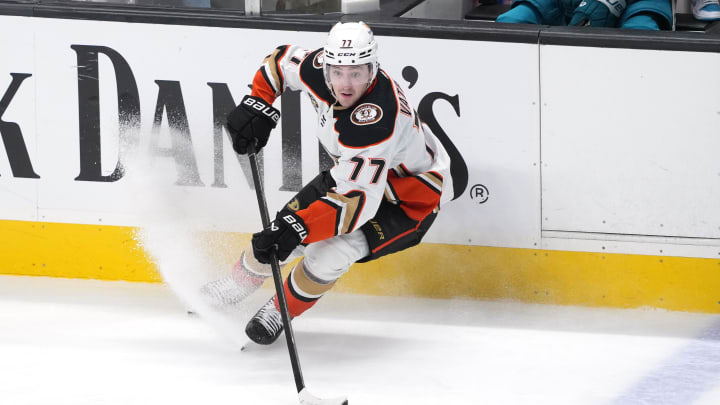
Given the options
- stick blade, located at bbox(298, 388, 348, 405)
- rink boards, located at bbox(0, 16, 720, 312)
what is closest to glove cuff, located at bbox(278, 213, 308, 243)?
stick blade, located at bbox(298, 388, 348, 405)

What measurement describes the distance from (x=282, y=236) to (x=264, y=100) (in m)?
0.55

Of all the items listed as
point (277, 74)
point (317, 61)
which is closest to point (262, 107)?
point (277, 74)

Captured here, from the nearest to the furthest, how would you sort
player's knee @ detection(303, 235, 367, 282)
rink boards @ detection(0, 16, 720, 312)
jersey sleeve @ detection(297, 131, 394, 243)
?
jersey sleeve @ detection(297, 131, 394, 243) < player's knee @ detection(303, 235, 367, 282) < rink boards @ detection(0, 16, 720, 312)

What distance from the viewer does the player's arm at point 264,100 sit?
342 centimetres

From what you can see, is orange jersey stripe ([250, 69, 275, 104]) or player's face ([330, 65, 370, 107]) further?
orange jersey stripe ([250, 69, 275, 104])

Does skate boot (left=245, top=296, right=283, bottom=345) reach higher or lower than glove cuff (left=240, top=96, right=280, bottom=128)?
lower

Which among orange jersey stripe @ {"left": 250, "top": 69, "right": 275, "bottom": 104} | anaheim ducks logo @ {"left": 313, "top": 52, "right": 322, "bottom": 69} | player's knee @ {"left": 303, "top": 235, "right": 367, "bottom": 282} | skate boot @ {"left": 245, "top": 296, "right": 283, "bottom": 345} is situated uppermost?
anaheim ducks logo @ {"left": 313, "top": 52, "right": 322, "bottom": 69}

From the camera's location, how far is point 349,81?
3100 millimetres

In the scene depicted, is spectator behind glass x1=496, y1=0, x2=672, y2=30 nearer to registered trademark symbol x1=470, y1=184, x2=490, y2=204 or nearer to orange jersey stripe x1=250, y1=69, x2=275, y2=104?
registered trademark symbol x1=470, y1=184, x2=490, y2=204

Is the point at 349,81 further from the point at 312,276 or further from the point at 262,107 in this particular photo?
the point at 312,276

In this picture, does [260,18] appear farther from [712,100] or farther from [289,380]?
[712,100]

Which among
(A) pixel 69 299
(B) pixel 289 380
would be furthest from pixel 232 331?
(A) pixel 69 299

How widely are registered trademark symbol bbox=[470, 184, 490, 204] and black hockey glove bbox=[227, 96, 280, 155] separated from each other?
0.73 m

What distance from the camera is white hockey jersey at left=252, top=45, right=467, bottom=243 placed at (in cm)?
312
